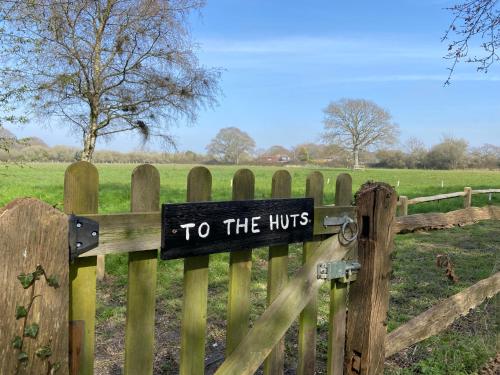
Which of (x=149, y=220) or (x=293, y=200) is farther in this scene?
(x=293, y=200)

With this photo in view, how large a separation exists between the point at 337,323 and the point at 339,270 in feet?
1.29

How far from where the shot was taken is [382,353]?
267cm

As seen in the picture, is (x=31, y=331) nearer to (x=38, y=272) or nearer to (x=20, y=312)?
(x=20, y=312)

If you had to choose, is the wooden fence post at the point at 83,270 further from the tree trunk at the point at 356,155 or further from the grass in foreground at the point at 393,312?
the tree trunk at the point at 356,155

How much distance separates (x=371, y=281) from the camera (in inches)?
100

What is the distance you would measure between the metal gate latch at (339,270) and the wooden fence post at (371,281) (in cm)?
6

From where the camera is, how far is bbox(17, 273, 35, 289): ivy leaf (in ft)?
4.35

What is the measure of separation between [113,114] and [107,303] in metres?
6.57

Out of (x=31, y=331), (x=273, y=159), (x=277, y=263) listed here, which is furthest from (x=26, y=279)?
(x=273, y=159)

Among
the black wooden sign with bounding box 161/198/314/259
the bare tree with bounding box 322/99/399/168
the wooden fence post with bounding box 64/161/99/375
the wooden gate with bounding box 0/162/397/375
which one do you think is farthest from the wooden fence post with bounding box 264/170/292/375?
the bare tree with bounding box 322/99/399/168

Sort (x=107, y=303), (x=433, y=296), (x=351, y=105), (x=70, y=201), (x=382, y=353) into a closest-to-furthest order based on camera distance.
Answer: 1. (x=70, y=201)
2. (x=382, y=353)
3. (x=107, y=303)
4. (x=433, y=296)
5. (x=351, y=105)

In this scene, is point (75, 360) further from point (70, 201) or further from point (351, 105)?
point (351, 105)

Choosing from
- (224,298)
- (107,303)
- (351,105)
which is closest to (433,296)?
(224,298)

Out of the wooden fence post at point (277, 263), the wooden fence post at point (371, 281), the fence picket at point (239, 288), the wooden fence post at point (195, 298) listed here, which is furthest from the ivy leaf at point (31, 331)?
the wooden fence post at point (371, 281)
